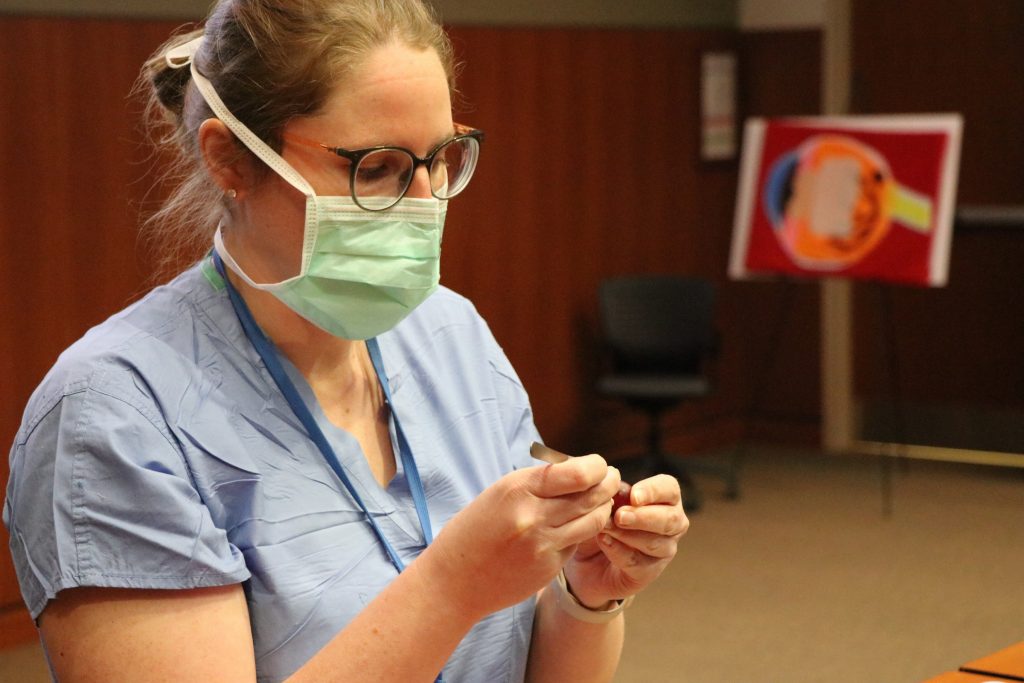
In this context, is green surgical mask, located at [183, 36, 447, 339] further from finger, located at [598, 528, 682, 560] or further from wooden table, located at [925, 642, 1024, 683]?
wooden table, located at [925, 642, 1024, 683]

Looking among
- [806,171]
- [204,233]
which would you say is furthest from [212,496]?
[806,171]

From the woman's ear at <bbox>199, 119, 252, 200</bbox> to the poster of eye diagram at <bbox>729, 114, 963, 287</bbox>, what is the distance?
13.9 ft

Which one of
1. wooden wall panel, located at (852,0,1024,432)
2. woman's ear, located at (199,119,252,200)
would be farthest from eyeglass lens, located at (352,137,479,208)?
wooden wall panel, located at (852,0,1024,432)

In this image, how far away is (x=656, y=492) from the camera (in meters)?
1.41

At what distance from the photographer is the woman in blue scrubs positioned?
49.8 inches

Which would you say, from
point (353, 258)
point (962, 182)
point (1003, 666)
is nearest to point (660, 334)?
point (962, 182)

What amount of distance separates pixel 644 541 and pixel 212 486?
46 cm

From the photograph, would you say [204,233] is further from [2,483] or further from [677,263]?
[677,263]

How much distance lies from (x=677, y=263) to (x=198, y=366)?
16.8ft

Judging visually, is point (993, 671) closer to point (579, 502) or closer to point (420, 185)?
point (579, 502)

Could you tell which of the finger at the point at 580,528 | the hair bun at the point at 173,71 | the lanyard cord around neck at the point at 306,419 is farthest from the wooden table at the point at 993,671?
the hair bun at the point at 173,71

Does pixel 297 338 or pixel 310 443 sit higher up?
pixel 297 338

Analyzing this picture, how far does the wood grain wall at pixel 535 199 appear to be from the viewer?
3.88 metres

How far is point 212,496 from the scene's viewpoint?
4.37ft
